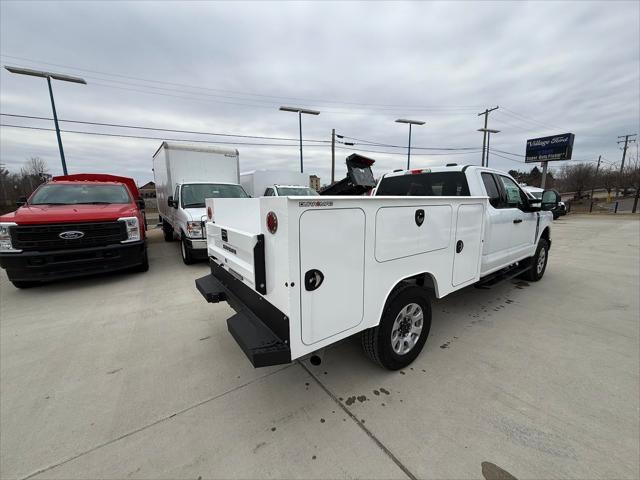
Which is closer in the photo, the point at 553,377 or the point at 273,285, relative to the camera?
the point at 273,285

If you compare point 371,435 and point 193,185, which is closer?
point 371,435

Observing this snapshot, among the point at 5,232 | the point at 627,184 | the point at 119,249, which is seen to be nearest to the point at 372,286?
the point at 119,249

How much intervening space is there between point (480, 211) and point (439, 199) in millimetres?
952

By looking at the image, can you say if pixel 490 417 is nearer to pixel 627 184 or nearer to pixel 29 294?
pixel 29 294

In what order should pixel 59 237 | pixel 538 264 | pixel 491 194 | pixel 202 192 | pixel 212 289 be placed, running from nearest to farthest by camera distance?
pixel 212 289
pixel 491 194
pixel 59 237
pixel 538 264
pixel 202 192

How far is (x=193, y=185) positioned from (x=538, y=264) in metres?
7.96

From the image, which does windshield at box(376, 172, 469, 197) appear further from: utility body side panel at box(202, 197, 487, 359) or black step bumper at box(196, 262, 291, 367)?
black step bumper at box(196, 262, 291, 367)

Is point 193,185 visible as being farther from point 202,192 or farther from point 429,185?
point 429,185

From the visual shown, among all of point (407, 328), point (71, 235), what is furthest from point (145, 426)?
point (71, 235)

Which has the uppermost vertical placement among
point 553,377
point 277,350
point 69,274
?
point 277,350

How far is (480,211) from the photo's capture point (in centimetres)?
321

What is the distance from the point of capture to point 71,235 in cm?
465

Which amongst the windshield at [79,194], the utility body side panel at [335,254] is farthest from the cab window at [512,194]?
the windshield at [79,194]

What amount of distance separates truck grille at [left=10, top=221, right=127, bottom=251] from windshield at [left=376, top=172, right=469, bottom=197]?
4893 mm
